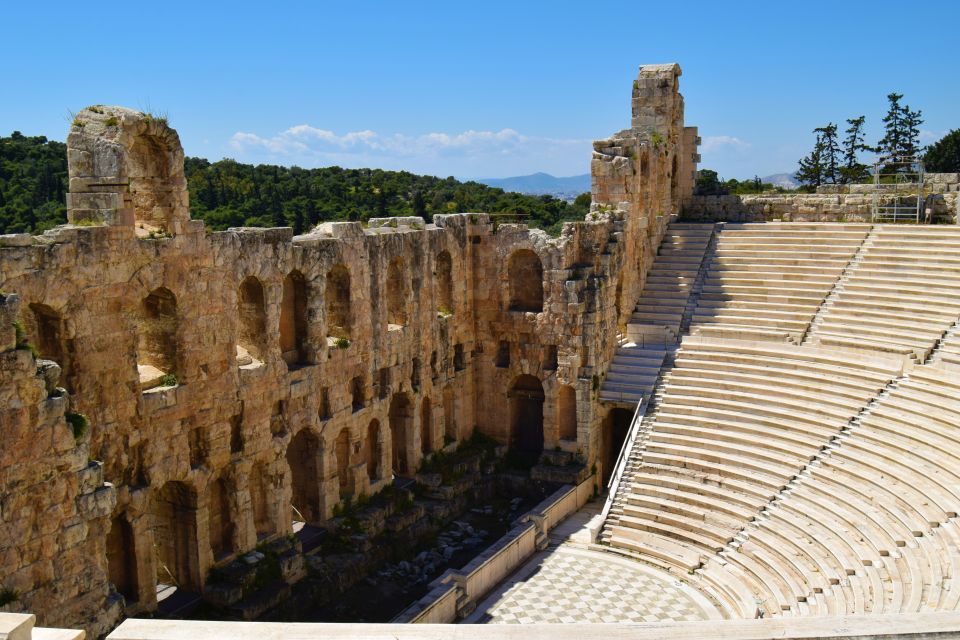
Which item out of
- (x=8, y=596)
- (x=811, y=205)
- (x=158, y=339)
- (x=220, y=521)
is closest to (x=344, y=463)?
(x=220, y=521)

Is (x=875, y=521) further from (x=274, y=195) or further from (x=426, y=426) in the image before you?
(x=274, y=195)

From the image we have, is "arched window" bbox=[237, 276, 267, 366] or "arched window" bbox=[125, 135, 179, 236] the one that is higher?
"arched window" bbox=[125, 135, 179, 236]

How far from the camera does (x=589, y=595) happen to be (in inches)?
723

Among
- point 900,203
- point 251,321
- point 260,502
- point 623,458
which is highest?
point 900,203

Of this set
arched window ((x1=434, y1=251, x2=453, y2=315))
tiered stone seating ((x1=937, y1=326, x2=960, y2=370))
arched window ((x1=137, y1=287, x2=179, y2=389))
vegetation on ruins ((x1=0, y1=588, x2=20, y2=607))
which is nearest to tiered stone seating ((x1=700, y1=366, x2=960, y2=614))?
tiered stone seating ((x1=937, y1=326, x2=960, y2=370))

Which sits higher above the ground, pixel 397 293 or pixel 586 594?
pixel 397 293

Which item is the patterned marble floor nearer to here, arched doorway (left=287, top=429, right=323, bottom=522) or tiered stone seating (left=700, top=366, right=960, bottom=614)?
tiered stone seating (left=700, top=366, right=960, bottom=614)

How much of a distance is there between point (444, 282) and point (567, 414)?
4.72 meters

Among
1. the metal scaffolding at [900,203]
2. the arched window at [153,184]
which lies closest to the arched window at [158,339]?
the arched window at [153,184]

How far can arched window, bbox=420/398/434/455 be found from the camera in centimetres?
2372

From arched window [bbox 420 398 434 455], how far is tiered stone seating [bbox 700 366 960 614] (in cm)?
792

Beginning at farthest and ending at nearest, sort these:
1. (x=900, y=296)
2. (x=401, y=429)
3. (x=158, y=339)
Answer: (x=900, y=296)
(x=401, y=429)
(x=158, y=339)

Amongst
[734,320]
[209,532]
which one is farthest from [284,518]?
[734,320]

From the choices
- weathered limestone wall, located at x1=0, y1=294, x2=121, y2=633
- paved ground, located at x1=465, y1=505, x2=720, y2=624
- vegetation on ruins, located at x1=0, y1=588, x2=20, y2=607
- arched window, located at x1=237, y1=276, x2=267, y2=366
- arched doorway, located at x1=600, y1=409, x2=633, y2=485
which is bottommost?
paved ground, located at x1=465, y1=505, x2=720, y2=624
